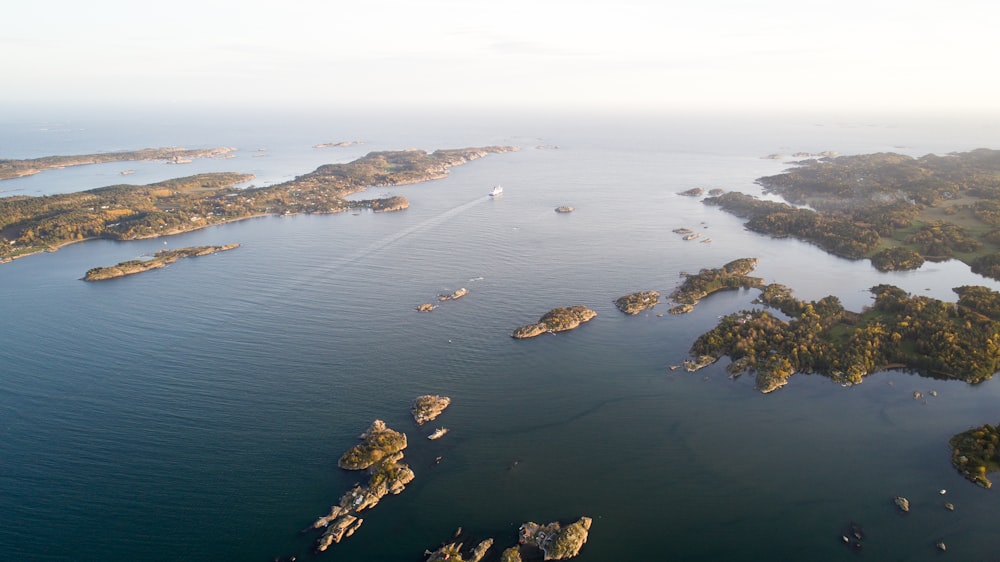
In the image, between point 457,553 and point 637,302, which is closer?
point 457,553

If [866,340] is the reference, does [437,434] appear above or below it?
below

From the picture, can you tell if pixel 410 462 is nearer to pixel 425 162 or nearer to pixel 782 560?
pixel 782 560

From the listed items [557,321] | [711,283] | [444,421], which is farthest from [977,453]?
[444,421]

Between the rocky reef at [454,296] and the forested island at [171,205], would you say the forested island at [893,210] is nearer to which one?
the rocky reef at [454,296]

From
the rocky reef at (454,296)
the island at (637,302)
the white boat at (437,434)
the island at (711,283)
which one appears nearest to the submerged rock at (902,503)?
the white boat at (437,434)

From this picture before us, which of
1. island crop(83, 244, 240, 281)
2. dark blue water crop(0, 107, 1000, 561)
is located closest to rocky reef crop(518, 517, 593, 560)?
dark blue water crop(0, 107, 1000, 561)

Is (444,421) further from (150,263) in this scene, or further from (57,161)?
(57,161)

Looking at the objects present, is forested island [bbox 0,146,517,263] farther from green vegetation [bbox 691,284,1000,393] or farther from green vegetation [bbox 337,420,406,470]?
green vegetation [bbox 691,284,1000,393]

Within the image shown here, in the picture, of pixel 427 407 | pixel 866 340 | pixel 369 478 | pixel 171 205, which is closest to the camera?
pixel 369 478
